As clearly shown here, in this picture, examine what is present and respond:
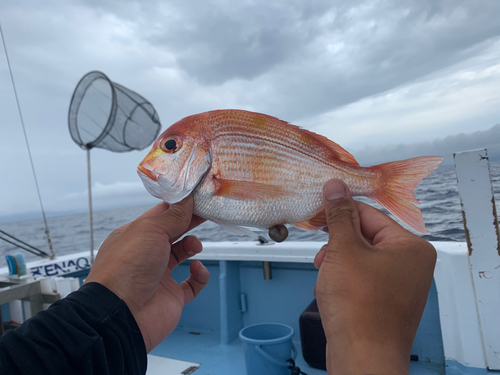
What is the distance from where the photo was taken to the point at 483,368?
2.55m

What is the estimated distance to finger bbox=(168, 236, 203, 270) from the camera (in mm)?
1847

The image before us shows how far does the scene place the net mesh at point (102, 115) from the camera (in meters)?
4.40

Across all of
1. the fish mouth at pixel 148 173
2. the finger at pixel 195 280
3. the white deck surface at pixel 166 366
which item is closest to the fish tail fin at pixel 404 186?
the fish mouth at pixel 148 173

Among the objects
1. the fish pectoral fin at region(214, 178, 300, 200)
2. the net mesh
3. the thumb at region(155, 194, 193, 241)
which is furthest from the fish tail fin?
the net mesh

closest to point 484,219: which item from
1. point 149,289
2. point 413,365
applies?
point 413,365

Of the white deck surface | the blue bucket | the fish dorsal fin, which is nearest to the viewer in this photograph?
the fish dorsal fin

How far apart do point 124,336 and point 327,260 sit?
0.80 metres

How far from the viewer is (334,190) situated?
1.36 m

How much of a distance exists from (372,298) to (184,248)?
1204 mm

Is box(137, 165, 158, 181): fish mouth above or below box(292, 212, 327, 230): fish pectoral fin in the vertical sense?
above

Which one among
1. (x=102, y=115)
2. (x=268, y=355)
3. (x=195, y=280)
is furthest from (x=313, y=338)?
(x=102, y=115)

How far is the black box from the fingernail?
7.00ft

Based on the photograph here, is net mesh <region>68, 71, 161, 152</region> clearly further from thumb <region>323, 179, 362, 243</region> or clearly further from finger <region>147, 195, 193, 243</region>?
thumb <region>323, 179, 362, 243</region>

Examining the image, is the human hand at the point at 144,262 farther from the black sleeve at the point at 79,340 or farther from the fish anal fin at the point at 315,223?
the fish anal fin at the point at 315,223
